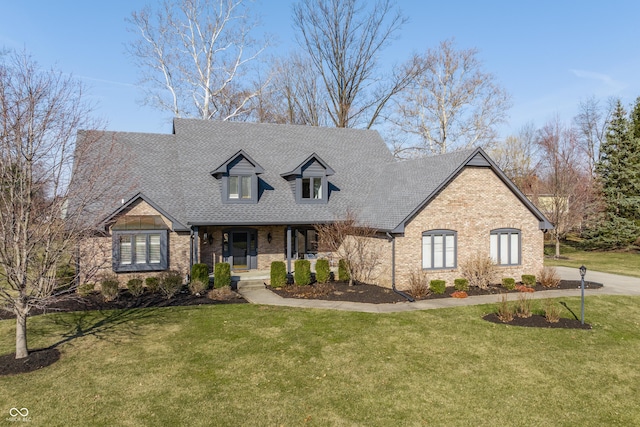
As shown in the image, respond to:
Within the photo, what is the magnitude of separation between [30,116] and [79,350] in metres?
5.83

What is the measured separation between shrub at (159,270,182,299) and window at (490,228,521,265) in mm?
14029

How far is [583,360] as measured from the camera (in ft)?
34.5

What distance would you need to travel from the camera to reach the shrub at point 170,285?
16.9 metres

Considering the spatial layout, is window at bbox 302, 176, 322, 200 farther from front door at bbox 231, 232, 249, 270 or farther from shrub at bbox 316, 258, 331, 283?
shrub at bbox 316, 258, 331, 283

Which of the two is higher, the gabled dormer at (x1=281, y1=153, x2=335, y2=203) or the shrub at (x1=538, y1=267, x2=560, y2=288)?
the gabled dormer at (x1=281, y1=153, x2=335, y2=203)

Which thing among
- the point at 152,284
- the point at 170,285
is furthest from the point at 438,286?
the point at 152,284

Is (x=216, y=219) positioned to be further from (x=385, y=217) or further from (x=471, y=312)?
(x=471, y=312)

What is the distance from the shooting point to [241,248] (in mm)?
21453

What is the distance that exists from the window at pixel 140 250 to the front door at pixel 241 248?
323 cm

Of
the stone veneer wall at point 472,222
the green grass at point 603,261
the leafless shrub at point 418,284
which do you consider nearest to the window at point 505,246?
the stone veneer wall at point 472,222

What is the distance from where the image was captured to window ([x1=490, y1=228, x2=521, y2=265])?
1984cm

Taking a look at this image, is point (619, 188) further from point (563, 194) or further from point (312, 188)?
point (312, 188)

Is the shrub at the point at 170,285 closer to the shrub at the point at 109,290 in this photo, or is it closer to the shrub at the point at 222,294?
the shrub at the point at 222,294

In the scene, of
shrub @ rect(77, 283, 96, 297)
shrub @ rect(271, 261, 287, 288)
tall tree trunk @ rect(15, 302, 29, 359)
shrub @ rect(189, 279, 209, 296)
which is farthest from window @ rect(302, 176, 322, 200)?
tall tree trunk @ rect(15, 302, 29, 359)
